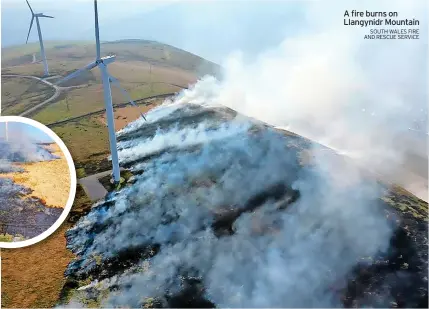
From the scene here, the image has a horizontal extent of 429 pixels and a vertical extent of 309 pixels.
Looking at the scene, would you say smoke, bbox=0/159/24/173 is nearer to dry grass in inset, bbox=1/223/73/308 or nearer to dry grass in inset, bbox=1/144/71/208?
dry grass in inset, bbox=1/144/71/208

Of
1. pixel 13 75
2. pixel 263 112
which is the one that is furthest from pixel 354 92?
pixel 13 75

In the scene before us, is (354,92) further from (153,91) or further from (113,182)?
(113,182)

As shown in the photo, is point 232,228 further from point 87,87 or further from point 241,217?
Result: point 87,87

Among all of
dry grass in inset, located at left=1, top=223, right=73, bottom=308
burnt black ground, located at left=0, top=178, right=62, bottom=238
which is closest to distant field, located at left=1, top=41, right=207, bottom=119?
burnt black ground, located at left=0, top=178, right=62, bottom=238

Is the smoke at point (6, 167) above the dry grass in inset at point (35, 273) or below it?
above

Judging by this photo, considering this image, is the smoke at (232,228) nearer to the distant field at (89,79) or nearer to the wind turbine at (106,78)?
the wind turbine at (106,78)

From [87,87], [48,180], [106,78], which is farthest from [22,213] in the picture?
[87,87]

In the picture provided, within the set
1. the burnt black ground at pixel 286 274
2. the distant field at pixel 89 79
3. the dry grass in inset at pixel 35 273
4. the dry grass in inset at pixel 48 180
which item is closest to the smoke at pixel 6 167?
the dry grass in inset at pixel 48 180
